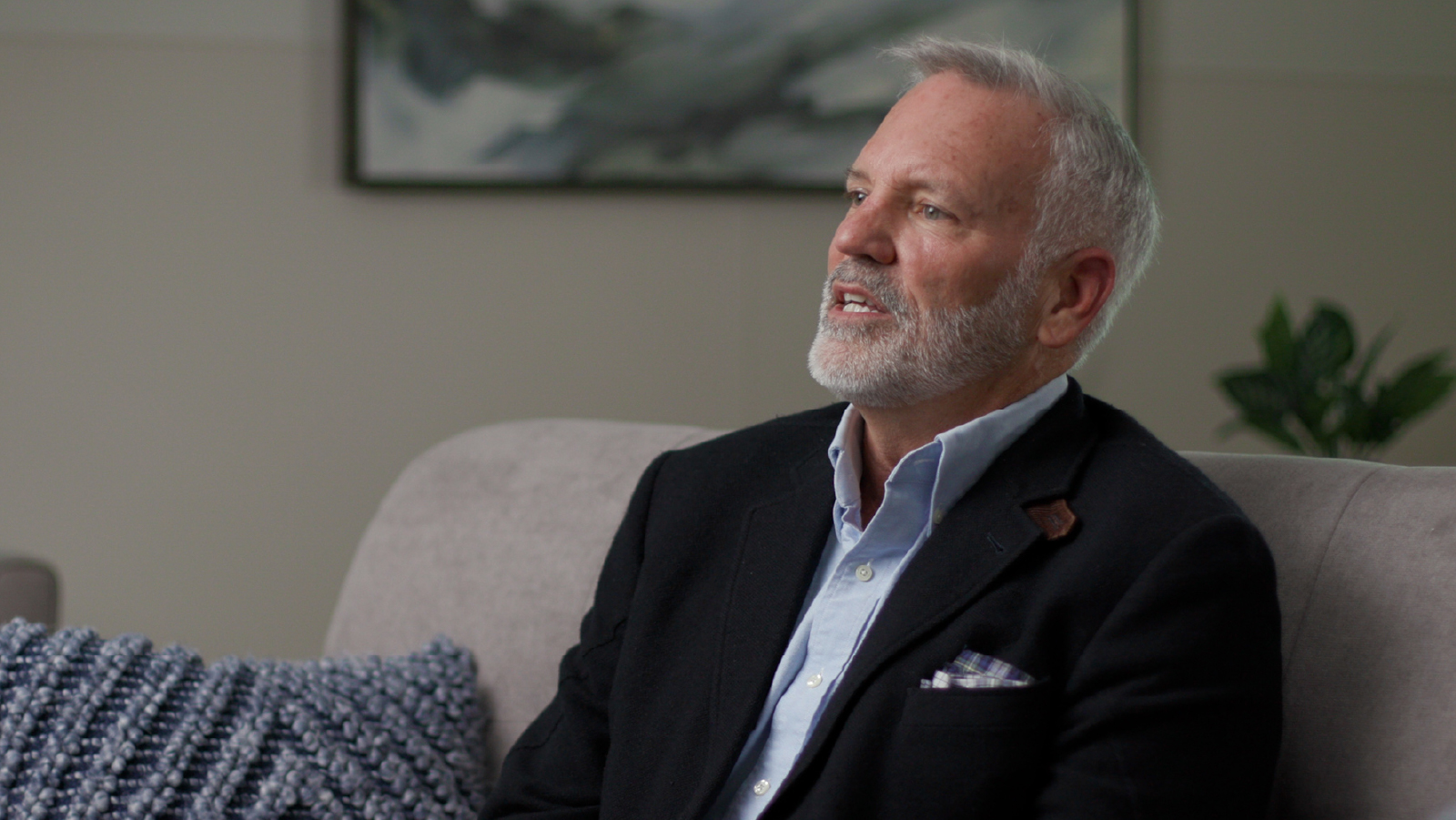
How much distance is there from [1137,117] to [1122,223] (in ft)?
6.46

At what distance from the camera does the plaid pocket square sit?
3.43 ft

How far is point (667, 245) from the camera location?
299 cm

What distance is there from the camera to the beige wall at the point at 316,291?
9.16 feet

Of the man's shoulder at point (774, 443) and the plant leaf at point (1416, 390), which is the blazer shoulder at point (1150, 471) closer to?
the man's shoulder at point (774, 443)

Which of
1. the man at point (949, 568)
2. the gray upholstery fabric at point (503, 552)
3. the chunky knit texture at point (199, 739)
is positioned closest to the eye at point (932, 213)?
the man at point (949, 568)

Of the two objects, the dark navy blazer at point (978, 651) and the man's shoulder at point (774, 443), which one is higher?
the man's shoulder at point (774, 443)

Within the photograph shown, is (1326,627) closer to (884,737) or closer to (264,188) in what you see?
(884,737)

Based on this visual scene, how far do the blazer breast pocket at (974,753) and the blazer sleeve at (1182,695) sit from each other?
27mm

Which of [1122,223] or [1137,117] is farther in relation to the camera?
[1137,117]

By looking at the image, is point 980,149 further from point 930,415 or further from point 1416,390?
point 1416,390

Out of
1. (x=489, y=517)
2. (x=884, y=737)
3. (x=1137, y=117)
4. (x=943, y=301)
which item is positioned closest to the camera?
(x=884, y=737)

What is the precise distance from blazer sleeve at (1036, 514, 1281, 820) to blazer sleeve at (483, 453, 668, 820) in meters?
0.51

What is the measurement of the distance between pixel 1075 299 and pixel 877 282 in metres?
0.22

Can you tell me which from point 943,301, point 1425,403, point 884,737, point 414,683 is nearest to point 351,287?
point 414,683
